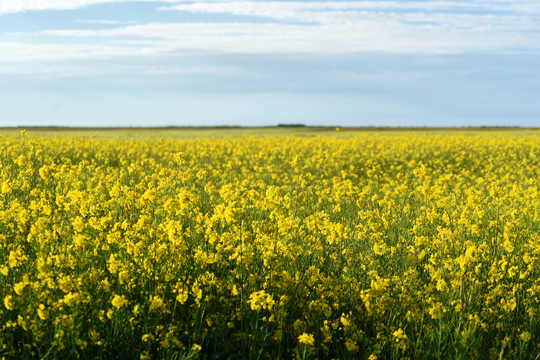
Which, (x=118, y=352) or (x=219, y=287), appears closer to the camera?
(x=118, y=352)

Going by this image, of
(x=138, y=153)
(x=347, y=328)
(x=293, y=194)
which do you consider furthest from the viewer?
(x=138, y=153)

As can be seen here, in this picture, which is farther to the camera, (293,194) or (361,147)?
(361,147)

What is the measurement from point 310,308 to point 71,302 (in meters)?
1.73

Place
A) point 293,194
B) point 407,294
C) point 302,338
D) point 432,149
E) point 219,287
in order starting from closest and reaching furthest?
point 302,338 < point 219,287 < point 407,294 < point 293,194 < point 432,149

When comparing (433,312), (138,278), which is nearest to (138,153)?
(138,278)

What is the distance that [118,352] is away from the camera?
332cm

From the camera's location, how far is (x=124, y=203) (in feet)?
19.9

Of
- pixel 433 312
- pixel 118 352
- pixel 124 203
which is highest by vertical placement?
pixel 124 203

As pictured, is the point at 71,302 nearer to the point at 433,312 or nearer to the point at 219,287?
the point at 219,287

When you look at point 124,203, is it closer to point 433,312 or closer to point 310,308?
point 310,308

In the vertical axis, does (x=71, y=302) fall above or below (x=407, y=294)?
above

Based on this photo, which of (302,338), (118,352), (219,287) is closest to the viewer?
(302,338)

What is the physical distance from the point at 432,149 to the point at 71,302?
61.5 feet

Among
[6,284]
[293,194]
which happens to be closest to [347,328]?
[6,284]
